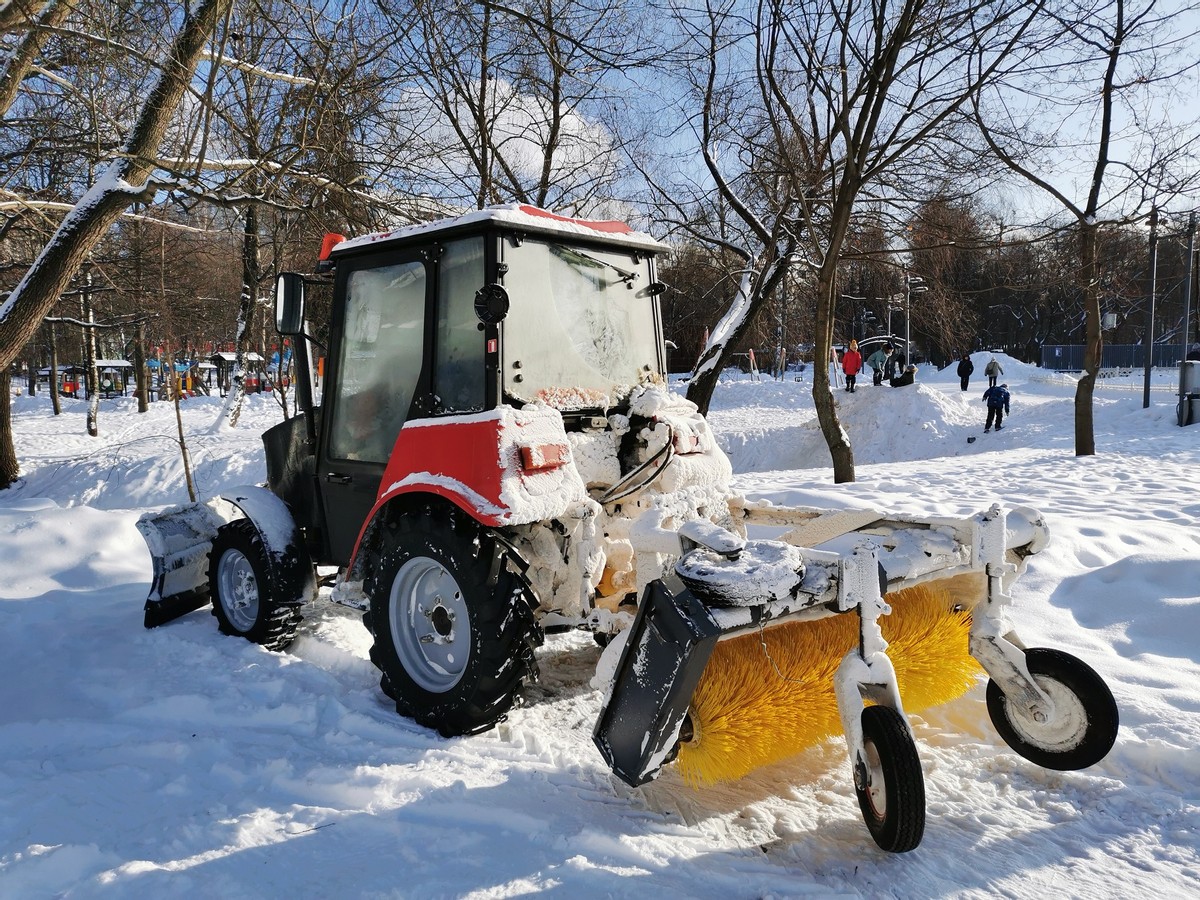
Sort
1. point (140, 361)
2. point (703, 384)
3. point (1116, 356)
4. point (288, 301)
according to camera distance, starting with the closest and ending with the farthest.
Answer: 1. point (288, 301)
2. point (703, 384)
3. point (140, 361)
4. point (1116, 356)

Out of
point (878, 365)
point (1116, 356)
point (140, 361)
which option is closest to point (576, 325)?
point (878, 365)

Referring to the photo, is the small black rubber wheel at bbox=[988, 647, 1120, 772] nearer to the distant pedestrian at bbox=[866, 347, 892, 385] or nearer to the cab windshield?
the cab windshield

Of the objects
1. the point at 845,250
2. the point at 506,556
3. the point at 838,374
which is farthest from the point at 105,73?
the point at 838,374

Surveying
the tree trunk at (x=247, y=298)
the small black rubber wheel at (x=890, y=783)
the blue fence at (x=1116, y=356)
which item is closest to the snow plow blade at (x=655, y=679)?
the small black rubber wheel at (x=890, y=783)

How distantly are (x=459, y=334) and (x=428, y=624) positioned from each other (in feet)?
4.41

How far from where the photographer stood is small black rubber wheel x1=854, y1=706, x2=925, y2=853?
241cm

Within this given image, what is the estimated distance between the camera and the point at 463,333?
12.0 feet

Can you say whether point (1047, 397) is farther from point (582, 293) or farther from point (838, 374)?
point (582, 293)

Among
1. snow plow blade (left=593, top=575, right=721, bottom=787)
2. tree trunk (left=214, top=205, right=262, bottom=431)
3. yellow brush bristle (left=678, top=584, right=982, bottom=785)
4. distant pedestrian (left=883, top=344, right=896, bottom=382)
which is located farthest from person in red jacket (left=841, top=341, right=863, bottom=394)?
snow plow blade (left=593, top=575, right=721, bottom=787)

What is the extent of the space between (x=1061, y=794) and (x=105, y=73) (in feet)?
26.3

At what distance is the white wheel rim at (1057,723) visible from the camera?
3020mm

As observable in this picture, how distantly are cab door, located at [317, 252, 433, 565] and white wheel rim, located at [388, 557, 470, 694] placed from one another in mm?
684

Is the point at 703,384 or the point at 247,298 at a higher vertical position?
the point at 247,298

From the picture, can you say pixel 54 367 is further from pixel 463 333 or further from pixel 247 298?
pixel 463 333
